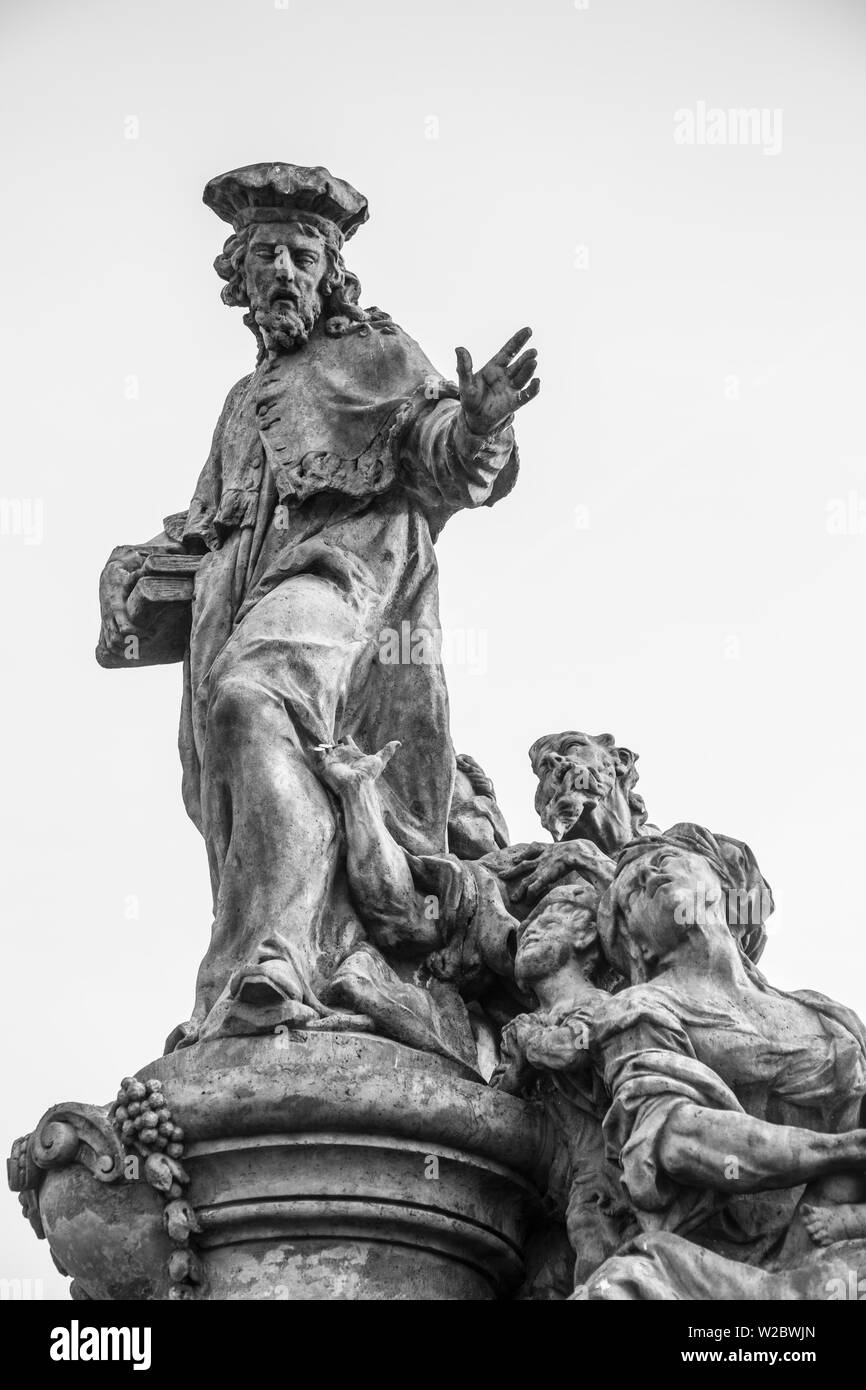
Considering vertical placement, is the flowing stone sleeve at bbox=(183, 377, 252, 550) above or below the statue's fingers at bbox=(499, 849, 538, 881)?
above

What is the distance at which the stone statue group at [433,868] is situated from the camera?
20.5 ft

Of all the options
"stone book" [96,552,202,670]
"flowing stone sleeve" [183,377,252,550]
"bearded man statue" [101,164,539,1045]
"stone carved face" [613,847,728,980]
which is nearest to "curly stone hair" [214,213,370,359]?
"bearded man statue" [101,164,539,1045]

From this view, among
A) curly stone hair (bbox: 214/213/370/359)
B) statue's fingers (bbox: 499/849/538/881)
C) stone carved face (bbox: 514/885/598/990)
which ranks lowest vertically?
stone carved face (bbox: 514/885/598/990)

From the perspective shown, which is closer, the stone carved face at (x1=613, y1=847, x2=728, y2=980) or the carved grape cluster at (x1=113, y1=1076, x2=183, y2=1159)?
the carved grape cluster at (x1=113, y1=1076, x2=183, y2=1159)

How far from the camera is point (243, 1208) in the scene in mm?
6547

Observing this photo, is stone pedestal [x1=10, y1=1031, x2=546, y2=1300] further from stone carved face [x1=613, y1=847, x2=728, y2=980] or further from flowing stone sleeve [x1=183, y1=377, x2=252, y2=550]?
flowing stone sleeve [x1=183, y1=377, x2=252, y2=550]


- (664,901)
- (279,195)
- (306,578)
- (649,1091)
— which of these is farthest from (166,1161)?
(279,195)

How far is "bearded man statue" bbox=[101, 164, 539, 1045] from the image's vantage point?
7234 mm

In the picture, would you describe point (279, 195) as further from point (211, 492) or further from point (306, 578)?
point (306, 578)

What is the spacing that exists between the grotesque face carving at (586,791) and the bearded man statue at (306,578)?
728 millimetres

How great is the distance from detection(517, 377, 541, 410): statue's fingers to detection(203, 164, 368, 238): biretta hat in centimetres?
141

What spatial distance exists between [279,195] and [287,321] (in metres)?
0.46

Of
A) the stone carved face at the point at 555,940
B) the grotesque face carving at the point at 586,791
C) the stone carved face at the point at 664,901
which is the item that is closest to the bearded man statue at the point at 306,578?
the stone carved face at the point at 555,940
